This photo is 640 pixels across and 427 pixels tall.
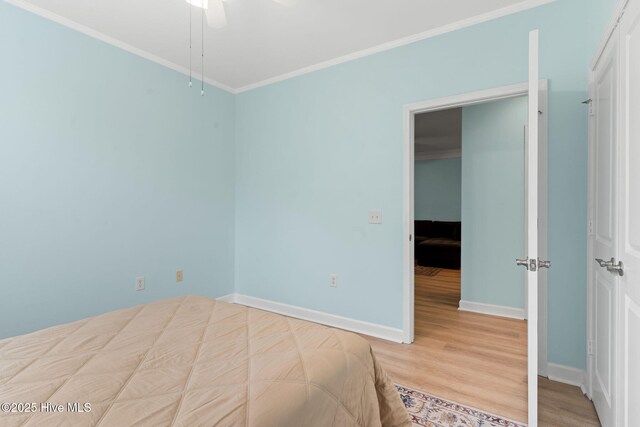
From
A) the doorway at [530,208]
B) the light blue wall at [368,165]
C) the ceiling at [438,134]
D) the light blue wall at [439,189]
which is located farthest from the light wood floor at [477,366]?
the light blue wall at [439,189]

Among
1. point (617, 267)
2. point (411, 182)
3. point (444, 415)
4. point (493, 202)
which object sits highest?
point (411, 182)

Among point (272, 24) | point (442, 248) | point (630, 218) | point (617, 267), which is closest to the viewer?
point (630, 218)

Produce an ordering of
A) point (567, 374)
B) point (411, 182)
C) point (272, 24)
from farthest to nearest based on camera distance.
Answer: point (411, 182) < point (272, 24) < point (567, 374)

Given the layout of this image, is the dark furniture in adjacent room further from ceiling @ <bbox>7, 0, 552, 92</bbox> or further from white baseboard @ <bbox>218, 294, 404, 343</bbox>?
ceiling @ <bbox>7, 0, 552, 92</bbox>

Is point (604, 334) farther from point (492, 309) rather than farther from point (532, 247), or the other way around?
point (492, 309)

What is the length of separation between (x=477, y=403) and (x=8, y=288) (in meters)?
3.10

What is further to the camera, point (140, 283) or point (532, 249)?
point (140, 283)

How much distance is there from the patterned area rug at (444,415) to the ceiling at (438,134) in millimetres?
3817

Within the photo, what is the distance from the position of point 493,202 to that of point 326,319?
215 cm

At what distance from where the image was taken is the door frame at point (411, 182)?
212 cm

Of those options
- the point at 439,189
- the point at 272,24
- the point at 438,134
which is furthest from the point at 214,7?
the point at 439,189

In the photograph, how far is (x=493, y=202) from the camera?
11.1 feet

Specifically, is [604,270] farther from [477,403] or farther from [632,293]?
[477,403]

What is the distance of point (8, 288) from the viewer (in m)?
Answer: 2.14
